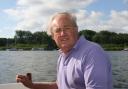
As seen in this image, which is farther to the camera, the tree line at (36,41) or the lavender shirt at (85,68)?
the tree line at (36,41)

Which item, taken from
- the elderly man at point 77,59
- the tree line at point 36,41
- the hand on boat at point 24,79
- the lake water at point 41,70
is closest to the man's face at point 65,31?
the elderly man at point 77,59

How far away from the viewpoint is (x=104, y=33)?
74625 millimetres

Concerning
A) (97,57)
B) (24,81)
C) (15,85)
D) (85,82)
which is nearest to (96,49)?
(97,57)

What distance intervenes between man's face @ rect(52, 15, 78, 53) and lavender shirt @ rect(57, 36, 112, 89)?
53 mm

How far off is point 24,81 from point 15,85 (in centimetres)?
179

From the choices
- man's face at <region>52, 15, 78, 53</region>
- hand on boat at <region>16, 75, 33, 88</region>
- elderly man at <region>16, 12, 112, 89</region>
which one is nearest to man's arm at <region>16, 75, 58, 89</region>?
hand on boat at <region>16, 75, 33, 88</region>

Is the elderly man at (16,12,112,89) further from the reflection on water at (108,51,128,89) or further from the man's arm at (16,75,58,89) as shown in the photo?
the reflection on water at (108,51,128,89)

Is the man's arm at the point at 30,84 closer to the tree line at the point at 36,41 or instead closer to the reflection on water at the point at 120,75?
the reflection on water at the point at 120,75

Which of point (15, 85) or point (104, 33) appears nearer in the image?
point (15, 85)

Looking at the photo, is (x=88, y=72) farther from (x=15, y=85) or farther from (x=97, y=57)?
(x=15, y=85)

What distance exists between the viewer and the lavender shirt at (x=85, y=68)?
245 cm

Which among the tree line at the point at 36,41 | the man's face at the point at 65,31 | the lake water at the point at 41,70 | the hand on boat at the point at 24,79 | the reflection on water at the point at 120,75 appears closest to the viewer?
the man's face at the point at 65,31

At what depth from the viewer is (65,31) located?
8.85 ft

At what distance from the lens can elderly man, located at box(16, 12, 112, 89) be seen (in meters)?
2.46
